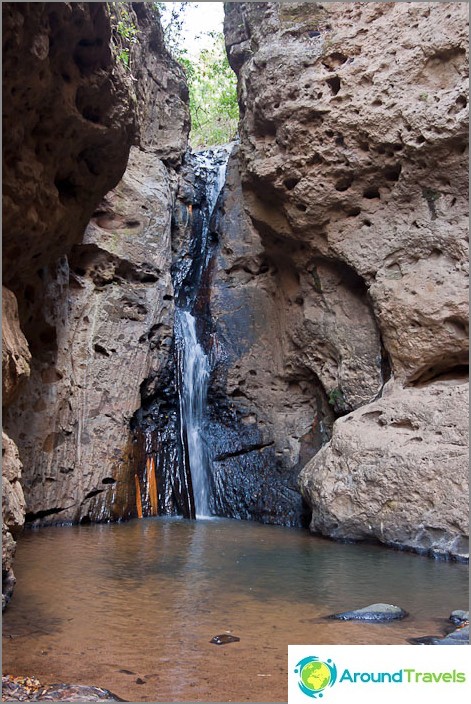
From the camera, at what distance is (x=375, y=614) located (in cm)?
466

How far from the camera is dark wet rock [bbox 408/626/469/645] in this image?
403 cm

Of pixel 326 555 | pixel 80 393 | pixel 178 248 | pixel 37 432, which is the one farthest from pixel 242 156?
pixel 326 555

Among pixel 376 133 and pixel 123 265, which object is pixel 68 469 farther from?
pixel 376 133

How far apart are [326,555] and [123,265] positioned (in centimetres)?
624

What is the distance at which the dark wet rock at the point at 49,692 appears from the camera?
305cm

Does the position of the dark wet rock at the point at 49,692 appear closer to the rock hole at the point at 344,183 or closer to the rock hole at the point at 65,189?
the rock hole at the point at 65,189

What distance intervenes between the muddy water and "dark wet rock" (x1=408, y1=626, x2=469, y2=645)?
0.32 ft

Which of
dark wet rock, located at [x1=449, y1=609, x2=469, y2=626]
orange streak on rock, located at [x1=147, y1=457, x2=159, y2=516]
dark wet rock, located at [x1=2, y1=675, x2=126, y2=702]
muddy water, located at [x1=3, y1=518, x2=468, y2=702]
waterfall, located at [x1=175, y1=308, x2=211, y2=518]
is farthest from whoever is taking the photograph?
waterfall, located at [x1=175, y1=308, x2=211, y2=518]

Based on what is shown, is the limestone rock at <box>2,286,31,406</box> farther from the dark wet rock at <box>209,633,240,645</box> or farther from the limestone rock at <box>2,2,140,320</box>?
the dark wet rock at <box>209,633,240,645</box>

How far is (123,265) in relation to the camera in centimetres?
1109

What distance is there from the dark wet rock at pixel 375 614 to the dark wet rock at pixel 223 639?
87 centimetres

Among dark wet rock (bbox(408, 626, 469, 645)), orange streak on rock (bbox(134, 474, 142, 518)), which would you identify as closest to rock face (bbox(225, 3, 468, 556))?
orange streak on rock (bbox(134, 474, 142, 518))

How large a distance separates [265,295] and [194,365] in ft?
6.18

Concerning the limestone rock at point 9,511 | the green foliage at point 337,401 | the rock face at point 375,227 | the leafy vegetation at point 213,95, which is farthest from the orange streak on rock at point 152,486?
the leafy vegetation at point 213,95
